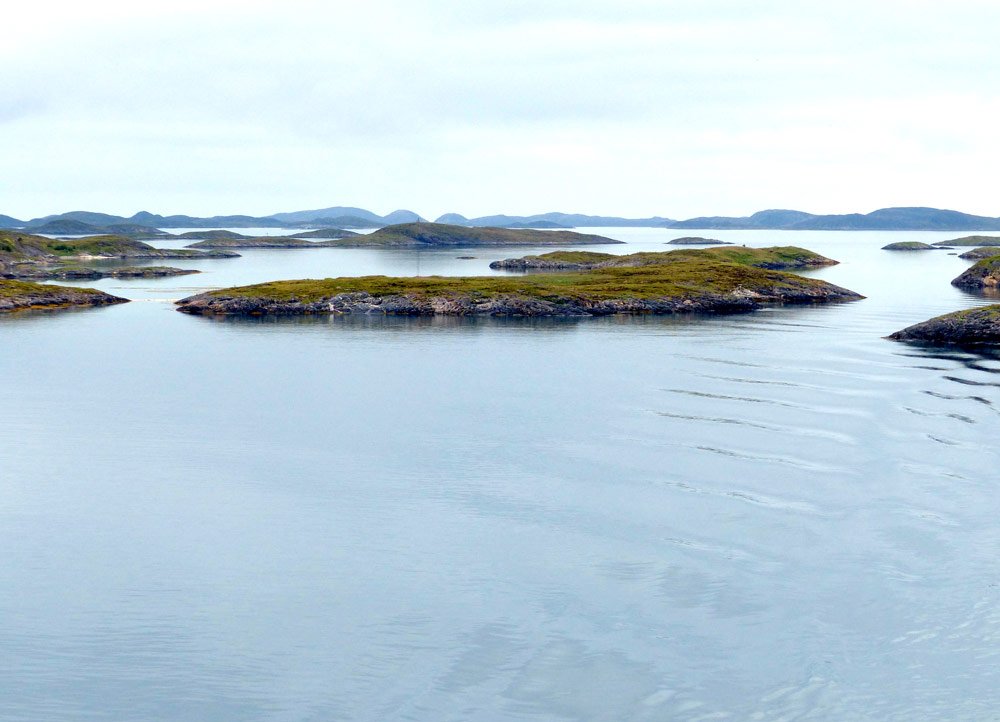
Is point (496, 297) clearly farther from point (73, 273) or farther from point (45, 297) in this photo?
point (73, 273)

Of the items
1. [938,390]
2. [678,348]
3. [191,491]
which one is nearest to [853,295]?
[678,348]

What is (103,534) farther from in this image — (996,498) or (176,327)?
(176,327)

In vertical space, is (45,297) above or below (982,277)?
below

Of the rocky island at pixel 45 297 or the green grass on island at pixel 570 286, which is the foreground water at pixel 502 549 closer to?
the green grass on island at pixel 570 286

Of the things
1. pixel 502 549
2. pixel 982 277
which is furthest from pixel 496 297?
pixel 982 277

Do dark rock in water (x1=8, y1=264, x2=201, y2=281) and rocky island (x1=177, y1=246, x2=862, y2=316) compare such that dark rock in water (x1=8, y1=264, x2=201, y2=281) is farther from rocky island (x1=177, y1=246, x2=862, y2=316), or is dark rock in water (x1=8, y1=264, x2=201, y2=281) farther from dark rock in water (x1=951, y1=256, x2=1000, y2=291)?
dark rock in water (x1=951, y1=256, x2=1000, y2=291)

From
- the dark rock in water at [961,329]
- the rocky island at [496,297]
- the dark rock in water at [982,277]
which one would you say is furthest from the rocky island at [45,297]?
the dark rock in water at [982,277]
